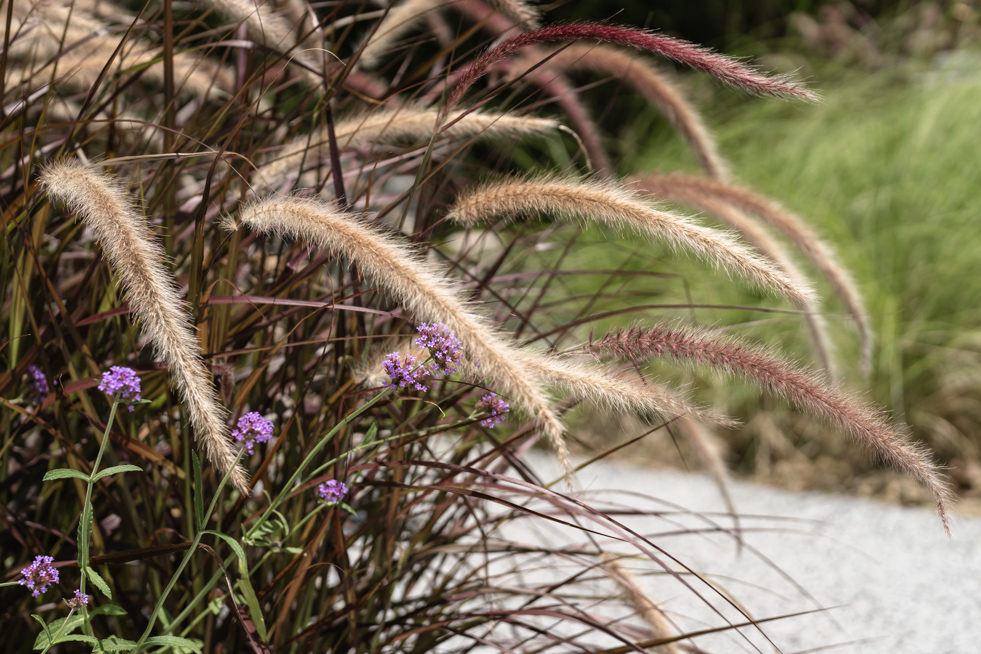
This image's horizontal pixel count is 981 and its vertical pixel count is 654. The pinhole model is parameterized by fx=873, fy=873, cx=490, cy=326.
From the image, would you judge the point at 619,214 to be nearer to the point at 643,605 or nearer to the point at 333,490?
the point at 333,490

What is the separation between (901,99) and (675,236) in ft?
14.3

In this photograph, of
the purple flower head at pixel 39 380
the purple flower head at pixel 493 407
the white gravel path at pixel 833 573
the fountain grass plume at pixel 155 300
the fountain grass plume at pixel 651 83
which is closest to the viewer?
the fountain grass plume at pixel 155 300

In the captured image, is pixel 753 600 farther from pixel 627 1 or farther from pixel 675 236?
pixel 627 1

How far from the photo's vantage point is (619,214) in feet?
3.36

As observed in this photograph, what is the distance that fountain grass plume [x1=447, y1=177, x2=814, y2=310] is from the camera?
97 centimetres

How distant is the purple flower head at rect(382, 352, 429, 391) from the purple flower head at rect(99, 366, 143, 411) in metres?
0.31

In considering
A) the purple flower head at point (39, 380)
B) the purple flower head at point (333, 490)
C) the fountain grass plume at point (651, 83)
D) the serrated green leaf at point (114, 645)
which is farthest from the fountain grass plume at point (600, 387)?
the fountain grass plume at point (651, 83)

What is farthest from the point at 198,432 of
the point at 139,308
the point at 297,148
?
the point at 297,148

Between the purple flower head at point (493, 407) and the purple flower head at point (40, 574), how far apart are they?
1.81 feet

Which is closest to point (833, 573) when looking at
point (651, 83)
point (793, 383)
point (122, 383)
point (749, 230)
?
point (749, 230)

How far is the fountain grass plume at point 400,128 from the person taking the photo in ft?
4.34

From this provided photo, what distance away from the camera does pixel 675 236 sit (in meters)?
0.99

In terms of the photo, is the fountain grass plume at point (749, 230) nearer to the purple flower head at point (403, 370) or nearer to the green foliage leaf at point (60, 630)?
the purple flower head at point (403, 370)

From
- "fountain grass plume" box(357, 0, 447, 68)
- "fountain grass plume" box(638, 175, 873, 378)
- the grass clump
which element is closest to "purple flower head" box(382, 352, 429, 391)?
the grass clump
